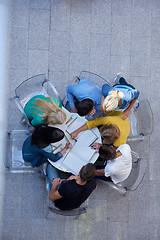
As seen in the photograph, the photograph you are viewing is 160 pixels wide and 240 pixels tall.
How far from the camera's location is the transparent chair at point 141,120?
3.10m

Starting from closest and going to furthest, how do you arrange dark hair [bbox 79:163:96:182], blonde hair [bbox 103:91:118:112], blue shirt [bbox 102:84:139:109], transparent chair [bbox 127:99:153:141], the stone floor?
dark hair [bbox 79:163:96:182]
blonde hair [bbox 103:91:118:112]
blue shirt [bbox 102:84:139:109]
transparent chair [bbox 127:99:153:141]
the stone floor

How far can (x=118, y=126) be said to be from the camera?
2883mm

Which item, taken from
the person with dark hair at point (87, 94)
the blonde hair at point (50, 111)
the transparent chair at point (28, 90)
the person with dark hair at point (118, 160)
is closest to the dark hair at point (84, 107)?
the person with dark hair at point (87, 94)

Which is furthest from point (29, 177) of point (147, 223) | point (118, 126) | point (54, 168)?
point (147, 223)

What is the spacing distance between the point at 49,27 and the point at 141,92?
167 cm

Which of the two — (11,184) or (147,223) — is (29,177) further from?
(147,223)

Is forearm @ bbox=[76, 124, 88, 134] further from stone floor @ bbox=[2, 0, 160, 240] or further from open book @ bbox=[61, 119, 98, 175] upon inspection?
stone floor @ bbox=[2, 0, 160, 240]

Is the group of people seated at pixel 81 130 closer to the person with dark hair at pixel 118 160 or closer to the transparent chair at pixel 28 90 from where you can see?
the person with dark hair at pixel 118 160

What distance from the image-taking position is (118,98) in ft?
9.27

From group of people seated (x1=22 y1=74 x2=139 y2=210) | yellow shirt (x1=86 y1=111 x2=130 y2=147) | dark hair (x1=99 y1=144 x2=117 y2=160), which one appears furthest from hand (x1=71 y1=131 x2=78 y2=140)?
dark hair (x1=99 y1=144 x2=117 y2=160)

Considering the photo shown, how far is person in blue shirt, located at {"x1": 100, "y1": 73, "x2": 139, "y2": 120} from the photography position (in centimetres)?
266

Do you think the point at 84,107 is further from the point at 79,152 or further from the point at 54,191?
the point at 54,191

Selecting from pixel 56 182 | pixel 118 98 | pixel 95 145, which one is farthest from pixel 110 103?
pixel 56 182

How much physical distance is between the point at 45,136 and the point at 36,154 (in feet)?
1.13
